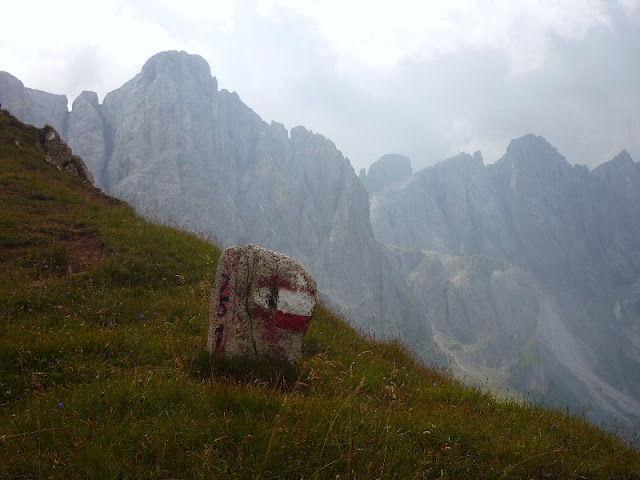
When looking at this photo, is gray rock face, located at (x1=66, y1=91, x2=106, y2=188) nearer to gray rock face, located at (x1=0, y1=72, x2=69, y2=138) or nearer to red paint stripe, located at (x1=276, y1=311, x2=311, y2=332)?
gray rock face, located at (x1=0, y1=72, x2=69, y2=138)

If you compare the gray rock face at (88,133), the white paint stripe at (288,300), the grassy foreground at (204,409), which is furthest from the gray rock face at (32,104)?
the white paint stripe at (288,300)

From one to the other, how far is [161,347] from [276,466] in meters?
4.12

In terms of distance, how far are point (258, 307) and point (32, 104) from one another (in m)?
212

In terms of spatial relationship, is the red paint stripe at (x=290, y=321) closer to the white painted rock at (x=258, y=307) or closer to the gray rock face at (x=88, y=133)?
the white painted rock at (x=258, y=307)

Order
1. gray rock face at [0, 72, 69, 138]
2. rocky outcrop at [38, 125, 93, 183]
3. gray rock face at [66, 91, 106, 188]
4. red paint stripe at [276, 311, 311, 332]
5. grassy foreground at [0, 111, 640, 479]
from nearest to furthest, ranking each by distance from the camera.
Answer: grassy foreground at [0, 111, 640, 479], red paint stripe at [276, 311, 311, 332], rocky outcrop at [38, 125, 93, 183], gray rock face at [0, 72, 69, 138], gray rock face at [66, 91, 106, 188]

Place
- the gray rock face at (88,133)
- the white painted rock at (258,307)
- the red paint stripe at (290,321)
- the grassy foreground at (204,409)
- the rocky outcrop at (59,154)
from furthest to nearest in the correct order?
the gray rock face at (88,133), the rocky outcrop at (59,154), the red paint stripe at (290,321), the white painted rock at (258,307), the grassy foreground at (204,409)

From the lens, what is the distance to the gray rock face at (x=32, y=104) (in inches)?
6378

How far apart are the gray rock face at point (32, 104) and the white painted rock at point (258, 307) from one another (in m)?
190

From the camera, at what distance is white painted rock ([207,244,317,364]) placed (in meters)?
6.72

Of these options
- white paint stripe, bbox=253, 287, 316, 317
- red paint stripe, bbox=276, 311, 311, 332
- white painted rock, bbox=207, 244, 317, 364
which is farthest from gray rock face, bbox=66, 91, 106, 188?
red paint stripe, bbox=276, 311, 311, 332

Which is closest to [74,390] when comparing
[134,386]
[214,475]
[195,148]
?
[134,386]

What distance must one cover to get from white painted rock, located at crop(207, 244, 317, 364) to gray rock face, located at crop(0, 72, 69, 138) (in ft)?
622

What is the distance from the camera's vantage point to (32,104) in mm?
170750

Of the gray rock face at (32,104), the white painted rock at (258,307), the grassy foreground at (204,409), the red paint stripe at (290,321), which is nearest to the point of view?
the grassy foreground at (204,409)
